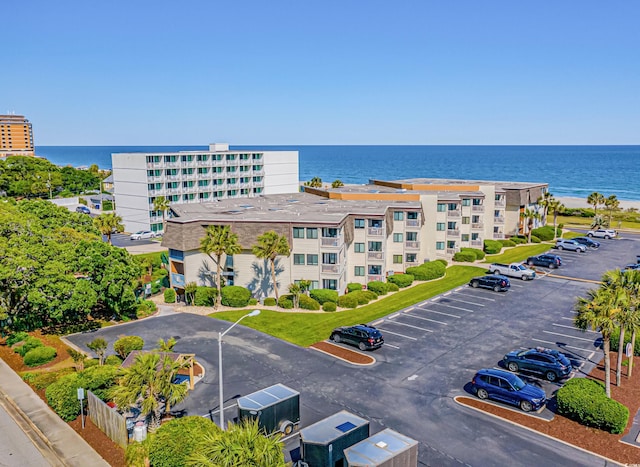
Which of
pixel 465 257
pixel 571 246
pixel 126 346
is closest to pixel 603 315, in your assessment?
pixel 126 346

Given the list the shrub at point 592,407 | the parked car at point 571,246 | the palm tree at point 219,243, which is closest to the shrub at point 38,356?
the palm tree at point 219,243

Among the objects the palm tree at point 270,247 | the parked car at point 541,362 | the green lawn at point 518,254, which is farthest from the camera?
the green lawn at point 518,254

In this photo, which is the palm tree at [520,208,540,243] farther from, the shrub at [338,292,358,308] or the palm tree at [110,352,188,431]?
the palm tree at [110,352,188,431]

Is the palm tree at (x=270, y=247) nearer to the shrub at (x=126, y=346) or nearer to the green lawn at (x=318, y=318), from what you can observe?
the green lawn at (x=318, y=318)

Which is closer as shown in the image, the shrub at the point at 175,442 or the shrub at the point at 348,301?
the shrub at the point at 175,442

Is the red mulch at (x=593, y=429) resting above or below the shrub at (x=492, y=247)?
below

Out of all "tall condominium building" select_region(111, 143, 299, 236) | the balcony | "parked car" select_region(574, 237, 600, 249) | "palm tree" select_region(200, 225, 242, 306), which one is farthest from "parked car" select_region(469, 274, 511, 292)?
"tall condominium building" select_region(111, 143, 299, 236)
